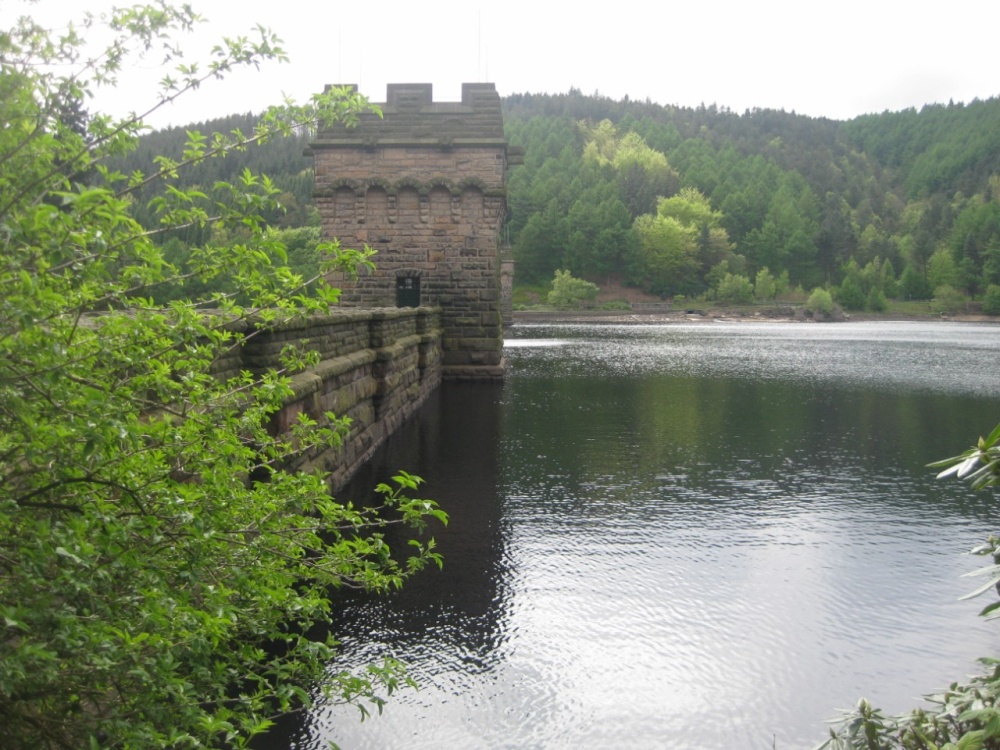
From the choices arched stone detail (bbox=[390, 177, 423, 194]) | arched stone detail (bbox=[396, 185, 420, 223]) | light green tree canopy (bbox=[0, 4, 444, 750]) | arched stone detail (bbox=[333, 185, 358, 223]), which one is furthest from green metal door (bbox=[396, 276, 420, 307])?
light green tree canopy (bbox=[0, 4, 444, 750])

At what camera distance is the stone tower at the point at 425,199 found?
2231cm

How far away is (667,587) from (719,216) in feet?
421

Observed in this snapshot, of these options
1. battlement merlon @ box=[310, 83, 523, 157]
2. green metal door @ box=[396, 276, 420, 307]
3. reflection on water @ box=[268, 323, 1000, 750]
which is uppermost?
battlement merlon @ box=[310, 83, 523, 157]

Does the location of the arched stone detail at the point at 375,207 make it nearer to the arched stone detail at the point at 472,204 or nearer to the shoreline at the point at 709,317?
the arched stone detail at the point at 472,204

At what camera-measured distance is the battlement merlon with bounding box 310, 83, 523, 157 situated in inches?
873

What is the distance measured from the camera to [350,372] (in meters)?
11.2

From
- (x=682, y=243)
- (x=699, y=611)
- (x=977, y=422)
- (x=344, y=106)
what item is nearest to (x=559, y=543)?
(x=699, y=611)

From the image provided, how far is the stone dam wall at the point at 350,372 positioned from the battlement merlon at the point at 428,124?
5.97 metres

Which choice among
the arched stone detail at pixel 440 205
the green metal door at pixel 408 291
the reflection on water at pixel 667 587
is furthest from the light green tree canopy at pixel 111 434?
the green metal door at pixel 408 291

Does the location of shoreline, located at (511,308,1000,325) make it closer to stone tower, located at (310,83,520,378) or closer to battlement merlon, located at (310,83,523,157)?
stone tower, located at (310,83,520,378)

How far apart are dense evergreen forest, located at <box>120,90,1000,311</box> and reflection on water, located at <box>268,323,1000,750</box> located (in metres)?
79.0

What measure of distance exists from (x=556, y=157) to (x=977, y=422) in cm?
13725

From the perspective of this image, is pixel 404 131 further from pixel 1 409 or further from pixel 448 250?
pixel 1 409

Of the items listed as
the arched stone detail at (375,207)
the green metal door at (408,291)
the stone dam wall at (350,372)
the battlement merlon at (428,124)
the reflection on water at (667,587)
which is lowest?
the reflection on water at (667,587)
